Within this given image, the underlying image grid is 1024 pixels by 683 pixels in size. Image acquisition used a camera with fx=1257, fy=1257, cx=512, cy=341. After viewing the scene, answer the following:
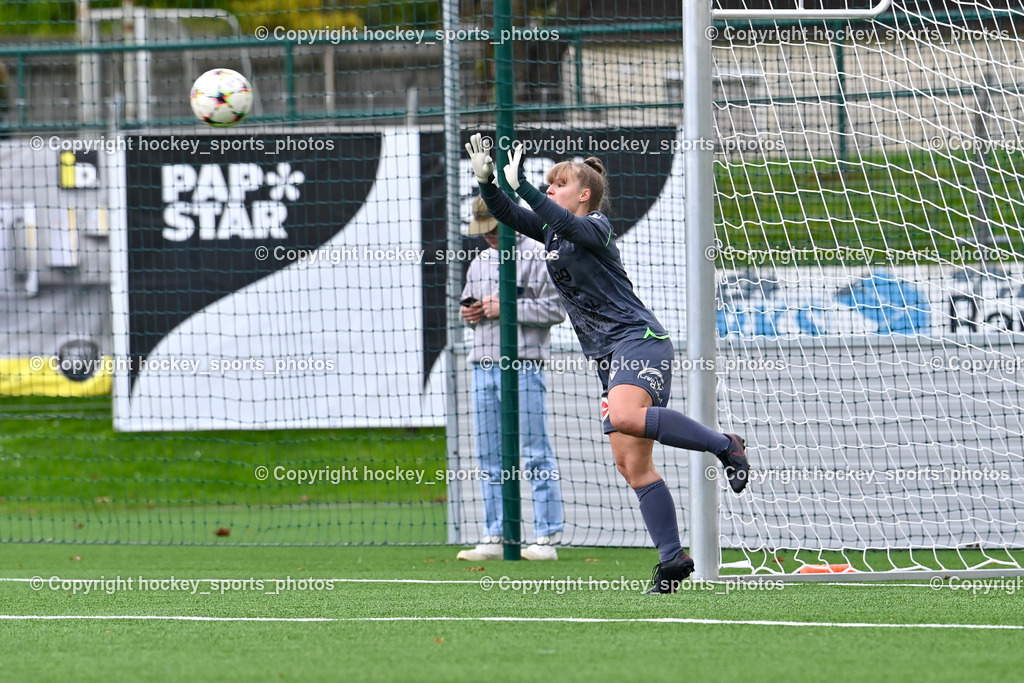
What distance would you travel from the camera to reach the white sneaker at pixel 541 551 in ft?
23.4

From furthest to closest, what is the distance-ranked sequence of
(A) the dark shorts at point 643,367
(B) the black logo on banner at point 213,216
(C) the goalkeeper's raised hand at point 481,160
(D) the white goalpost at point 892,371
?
(B) the black logo on banner at point 213,216 → (D) the white goalpost at point 892,371 → (A) the dark shorts at point 643,367 → (C) the goalkeeper's raised hand at point 481,160

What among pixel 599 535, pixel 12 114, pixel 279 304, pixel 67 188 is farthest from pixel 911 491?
pixel 12 114

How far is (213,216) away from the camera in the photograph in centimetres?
1082

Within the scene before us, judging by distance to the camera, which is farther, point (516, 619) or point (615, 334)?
point (615, 334)

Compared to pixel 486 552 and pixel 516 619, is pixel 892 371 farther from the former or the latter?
pixel 516 619

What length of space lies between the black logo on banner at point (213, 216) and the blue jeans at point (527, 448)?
3.72 metres

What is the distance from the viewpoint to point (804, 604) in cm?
486

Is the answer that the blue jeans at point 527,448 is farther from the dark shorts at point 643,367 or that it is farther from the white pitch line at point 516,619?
the white pitch line at point 516,619

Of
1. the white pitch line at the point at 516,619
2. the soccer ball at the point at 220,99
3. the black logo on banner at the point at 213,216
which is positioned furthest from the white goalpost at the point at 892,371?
the black logo on banner at the point at 213,216

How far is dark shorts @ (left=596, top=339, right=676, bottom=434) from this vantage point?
523cm

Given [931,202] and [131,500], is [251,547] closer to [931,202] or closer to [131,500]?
[131,500]

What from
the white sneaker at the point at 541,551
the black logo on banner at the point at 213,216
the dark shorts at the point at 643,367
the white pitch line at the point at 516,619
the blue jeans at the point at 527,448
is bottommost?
the white sneaker at the point at 541,551

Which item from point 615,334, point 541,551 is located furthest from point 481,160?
point 541,551

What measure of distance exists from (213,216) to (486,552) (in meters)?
4.95
